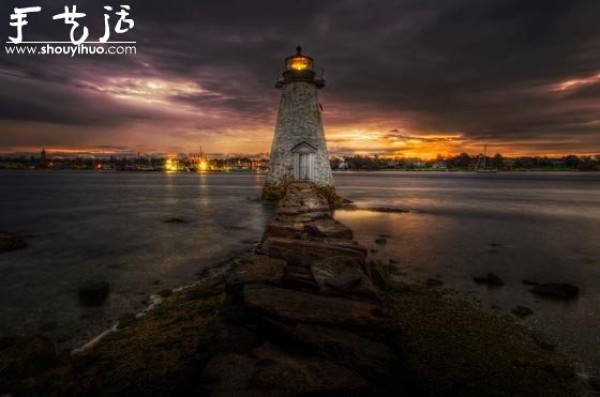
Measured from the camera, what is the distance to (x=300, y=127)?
28.3m

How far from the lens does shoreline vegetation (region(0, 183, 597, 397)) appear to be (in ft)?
13.2

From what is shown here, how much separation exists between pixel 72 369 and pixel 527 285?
11.7 meters

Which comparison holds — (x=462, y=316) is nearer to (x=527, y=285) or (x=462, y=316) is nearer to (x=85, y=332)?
(x=527, y=285)

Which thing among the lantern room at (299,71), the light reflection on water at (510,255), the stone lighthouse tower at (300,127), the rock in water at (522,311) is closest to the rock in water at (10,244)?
the light reflection on water at (510,255)

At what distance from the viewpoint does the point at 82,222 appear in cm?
2498

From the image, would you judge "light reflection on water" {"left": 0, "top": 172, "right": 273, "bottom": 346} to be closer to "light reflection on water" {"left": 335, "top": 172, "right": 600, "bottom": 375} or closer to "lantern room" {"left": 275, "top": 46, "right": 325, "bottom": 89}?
"light reflection on water" {"left": 335, "top": 172, "right": 600, "bottom": 375}

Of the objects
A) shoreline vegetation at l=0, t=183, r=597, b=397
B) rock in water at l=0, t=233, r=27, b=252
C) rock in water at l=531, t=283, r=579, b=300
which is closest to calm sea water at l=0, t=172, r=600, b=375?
rock in water at l=531, t=283, r=579, b=300

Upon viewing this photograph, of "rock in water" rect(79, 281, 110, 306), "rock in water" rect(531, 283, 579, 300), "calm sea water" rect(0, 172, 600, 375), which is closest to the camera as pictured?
"calm sea water" rect(0, 172, 600, 375)

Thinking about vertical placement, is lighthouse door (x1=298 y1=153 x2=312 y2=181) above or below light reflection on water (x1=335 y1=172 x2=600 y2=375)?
above

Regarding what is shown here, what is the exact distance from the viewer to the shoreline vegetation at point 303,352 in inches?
158

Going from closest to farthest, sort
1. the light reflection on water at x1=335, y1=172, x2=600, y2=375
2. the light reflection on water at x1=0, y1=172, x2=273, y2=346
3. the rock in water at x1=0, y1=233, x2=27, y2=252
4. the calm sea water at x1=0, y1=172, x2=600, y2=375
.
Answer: the light reflection on water at x1=335, y1=172, x2=600, y2=375
the calm sea water at x1=0, y1=172, x2=600, y2=375
the light reflection on water at x1=0, y1=172, x2=273, y2=346
the rock in water at x1=0, y1=233, x2=27, y2=252

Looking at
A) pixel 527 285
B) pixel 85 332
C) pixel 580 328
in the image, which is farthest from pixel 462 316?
pixel 85 332

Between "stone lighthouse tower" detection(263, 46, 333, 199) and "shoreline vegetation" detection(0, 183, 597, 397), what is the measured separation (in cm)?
2150

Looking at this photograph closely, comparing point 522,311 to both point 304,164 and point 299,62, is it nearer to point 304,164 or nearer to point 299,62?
point 304,164
